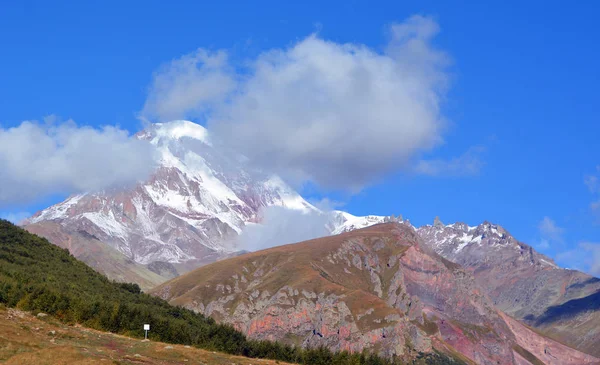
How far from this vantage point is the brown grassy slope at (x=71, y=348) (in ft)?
206

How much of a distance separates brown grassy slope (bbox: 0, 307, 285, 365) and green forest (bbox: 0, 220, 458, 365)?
14.5 m

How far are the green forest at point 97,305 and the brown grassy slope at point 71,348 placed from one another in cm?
1448

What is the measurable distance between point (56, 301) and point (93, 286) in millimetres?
64794

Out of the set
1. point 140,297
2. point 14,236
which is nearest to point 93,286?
point 140,297

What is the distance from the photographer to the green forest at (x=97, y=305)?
10925 cm

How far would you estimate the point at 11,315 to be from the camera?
8531cm

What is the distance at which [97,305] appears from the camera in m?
121

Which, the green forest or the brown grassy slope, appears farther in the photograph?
the green forest

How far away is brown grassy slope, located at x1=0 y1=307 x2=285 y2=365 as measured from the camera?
206 feet

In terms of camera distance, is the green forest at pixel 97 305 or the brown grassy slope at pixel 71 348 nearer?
the brown grassy slope at pixel 71 348

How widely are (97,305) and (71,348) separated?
55.5 m

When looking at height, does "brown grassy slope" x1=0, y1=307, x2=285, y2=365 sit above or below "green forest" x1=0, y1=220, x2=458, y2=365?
below

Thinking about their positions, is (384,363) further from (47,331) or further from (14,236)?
(47,331)

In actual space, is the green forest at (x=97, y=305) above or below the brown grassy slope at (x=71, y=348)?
above
